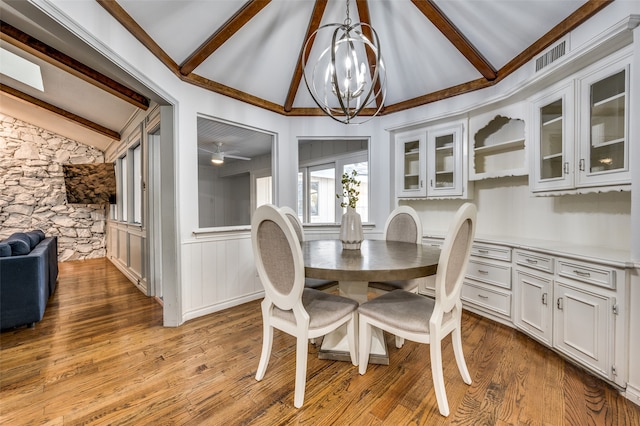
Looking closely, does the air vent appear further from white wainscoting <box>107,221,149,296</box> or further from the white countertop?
white wainscoting <box>107,221,149,296</box>

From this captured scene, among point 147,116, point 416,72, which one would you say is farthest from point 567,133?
point 147,116

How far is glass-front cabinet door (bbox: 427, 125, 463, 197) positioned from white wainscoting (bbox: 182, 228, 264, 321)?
94.3 inches

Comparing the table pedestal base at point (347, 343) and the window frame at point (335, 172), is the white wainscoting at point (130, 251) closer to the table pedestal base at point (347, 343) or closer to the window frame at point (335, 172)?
the window frame at point (335, 172)

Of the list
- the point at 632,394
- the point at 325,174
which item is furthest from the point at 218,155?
the point at 632,394

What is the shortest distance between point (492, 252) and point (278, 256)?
2189mm

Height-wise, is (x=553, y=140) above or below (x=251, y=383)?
above

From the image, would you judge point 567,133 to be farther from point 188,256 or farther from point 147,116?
point 147,116

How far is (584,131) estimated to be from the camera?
2.03 m

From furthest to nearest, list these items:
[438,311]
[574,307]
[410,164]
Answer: [410,164]
[574,307]
[438,311]

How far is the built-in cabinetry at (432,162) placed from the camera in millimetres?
3199

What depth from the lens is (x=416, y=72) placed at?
329 centimetres

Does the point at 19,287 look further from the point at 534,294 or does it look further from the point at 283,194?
the point at 534,294

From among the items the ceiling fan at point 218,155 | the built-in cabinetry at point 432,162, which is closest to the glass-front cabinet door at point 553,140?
the built-in cabinetry at point 432,162

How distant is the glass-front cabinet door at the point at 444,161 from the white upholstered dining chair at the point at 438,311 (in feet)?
5.83
